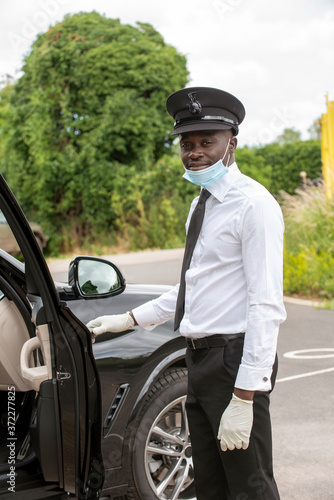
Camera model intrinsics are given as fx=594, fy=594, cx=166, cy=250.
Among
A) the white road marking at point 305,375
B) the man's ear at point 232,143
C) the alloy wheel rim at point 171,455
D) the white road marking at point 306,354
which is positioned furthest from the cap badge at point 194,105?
the white road marking at point 306,354

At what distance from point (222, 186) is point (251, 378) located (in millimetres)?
698

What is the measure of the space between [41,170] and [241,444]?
69.1 feet

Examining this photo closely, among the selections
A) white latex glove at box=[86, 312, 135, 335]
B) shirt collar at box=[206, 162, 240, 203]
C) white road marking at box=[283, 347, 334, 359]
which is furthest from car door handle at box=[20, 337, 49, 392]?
white road marking at box=[283, 347, 334, 359]

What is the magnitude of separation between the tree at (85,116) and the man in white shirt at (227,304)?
19.8 m

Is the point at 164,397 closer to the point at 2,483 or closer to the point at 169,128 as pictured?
the point at 2,483

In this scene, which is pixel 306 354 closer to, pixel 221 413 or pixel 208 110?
pixel 221 413

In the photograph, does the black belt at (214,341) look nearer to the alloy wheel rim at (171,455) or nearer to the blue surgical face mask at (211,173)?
the blue surgical face mask at (211,173)

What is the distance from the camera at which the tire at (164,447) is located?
2.74m

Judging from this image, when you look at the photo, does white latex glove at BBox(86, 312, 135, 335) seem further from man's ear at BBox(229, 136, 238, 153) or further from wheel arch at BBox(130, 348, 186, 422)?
man's ear at BBox(229, 136, 238, 153)

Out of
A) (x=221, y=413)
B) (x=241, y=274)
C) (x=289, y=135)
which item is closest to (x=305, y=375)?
(x=221, y=413)

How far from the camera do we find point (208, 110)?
2.22 m

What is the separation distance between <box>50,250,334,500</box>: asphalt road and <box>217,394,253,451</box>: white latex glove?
5.05 feet

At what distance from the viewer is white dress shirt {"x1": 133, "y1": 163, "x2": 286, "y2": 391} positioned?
2.00 meters

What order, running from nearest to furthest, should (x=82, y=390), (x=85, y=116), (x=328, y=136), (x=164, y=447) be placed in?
(x=82, y=390) < (x=164, y=447) < (x=328, y=136) < (x=85, y=116)
